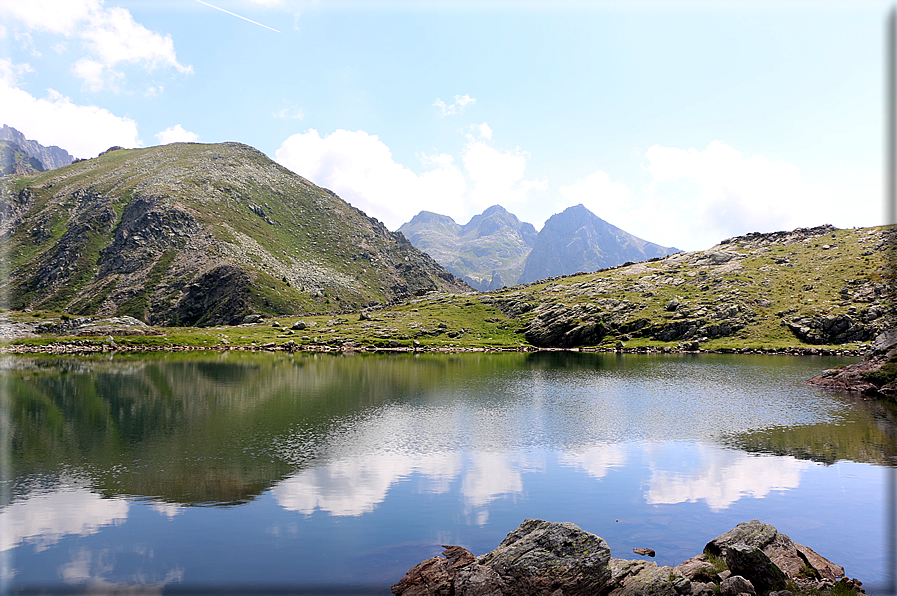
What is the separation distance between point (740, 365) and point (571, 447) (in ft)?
264

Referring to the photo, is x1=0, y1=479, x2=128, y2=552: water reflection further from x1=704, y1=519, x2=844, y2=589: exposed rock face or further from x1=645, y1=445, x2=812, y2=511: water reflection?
x1=645, y1=445, x2=812, y2=511: water reflection

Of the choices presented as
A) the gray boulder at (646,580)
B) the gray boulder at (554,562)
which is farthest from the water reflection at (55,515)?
the gray boulder at (646,580)

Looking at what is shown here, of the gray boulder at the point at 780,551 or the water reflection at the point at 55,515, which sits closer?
the gray boulder at the point at 780,551

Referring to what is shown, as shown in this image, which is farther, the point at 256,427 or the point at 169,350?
the point at 169,350

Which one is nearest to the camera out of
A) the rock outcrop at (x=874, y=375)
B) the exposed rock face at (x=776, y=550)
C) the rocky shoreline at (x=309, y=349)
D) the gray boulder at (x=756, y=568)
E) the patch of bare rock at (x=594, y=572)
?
the patch of bare rock at (x=594, y=572)

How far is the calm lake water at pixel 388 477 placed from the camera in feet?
72.1

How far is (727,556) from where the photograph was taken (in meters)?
19.3

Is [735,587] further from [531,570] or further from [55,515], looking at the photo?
[55,515]

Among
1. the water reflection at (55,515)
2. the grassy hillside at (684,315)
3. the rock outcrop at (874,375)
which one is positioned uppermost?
the grassy hillside at (684,315)

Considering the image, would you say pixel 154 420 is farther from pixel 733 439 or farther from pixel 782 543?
pixel 733 439

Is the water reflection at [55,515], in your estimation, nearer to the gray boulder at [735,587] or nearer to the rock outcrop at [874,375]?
the gray boulder at [735,587]

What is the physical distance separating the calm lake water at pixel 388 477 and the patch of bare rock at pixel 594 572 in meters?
2.43

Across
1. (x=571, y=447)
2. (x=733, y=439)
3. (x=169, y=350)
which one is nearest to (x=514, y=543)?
(x=571, y=447)

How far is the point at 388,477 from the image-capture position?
33.3 meters
